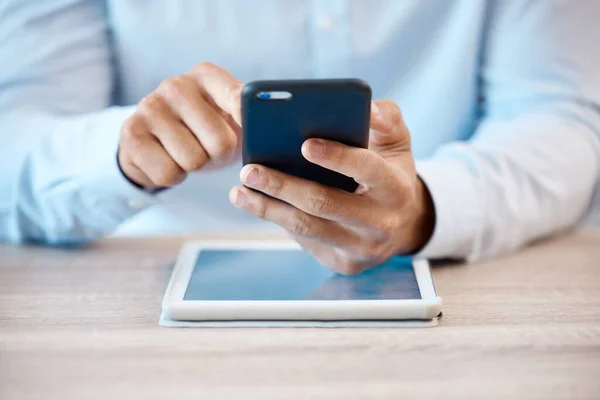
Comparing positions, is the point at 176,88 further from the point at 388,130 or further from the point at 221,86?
the point at 388,130

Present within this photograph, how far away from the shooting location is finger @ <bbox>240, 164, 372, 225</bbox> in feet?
2.10

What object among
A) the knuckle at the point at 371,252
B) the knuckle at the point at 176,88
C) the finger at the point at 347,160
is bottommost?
the knuckle at the point at 371,252

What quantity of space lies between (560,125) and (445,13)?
0.25m

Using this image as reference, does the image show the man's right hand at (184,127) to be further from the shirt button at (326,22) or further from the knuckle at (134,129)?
the shirt button at (326,22)

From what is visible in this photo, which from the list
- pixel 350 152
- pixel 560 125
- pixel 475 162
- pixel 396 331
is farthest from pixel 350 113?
pixel 560 125

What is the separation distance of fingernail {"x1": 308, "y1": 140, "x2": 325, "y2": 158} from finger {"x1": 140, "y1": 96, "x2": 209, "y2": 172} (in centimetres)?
18

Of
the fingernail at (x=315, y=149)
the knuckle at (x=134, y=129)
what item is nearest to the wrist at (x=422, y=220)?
the fingernail at (x=315, y=149)

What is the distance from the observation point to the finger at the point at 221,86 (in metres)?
0.69

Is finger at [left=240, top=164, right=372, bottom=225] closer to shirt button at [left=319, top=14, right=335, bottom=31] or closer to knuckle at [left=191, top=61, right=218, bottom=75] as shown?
knuckle at [left=191, top=61, right=218, bottom=75]

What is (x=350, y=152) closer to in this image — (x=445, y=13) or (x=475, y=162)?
(x=475, y=162)

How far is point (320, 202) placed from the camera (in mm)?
651

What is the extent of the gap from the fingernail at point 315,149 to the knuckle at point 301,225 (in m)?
0.09

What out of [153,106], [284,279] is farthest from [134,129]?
[284,279]

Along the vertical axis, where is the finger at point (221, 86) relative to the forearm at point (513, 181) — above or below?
above
